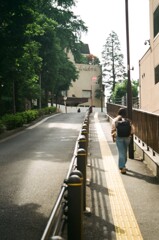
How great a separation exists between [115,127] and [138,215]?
4759 mm

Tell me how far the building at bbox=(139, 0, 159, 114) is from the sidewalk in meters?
14.6

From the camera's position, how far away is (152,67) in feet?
89.8

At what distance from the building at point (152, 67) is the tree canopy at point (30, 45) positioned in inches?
308

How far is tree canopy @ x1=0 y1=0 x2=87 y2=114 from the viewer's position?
19562mm

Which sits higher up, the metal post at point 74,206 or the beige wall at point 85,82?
the beige wall at point 85,82

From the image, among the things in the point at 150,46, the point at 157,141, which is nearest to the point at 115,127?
the point at 157,141

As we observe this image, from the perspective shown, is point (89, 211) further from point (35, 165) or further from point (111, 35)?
point (111, 35)

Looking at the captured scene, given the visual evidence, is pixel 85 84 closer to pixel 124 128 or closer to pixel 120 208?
pixel 124 128

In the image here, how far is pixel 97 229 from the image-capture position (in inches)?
241

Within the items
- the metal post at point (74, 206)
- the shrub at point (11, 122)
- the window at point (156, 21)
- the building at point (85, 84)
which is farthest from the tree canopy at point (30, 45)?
the building at point (85, 84)

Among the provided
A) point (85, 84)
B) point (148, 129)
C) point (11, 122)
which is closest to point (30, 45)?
point (11, 122)

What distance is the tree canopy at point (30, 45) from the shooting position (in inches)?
770

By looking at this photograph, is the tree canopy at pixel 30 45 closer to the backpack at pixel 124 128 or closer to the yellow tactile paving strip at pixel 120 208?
the backpack at pixel 124 128

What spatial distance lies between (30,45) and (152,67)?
8.68m
